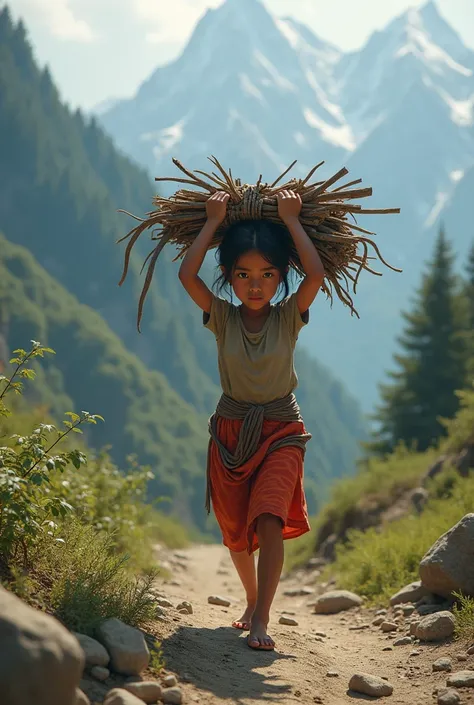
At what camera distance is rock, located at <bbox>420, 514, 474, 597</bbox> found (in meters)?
4.93

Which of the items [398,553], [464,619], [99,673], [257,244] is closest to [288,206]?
[257,244]

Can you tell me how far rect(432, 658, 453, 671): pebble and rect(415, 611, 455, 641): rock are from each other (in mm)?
448

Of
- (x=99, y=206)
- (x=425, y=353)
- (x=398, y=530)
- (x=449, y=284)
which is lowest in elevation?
(x=398, y=530)

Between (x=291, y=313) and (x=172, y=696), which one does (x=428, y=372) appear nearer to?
(x=291, y=313)

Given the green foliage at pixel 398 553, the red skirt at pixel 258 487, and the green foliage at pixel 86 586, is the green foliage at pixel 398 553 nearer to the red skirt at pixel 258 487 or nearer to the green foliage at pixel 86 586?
the red skirt at pixel 258 487

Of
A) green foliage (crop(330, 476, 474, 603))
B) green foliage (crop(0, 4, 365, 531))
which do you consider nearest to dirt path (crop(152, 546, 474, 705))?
green foliage (crop(330, 476, 474, 603))

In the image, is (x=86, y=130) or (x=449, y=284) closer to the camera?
(x=449, y=284)

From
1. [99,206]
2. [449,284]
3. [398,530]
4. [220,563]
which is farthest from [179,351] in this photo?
[398,530]

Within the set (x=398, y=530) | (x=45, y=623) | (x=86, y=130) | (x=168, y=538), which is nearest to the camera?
(x=45, y=623)

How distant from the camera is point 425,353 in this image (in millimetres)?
21094

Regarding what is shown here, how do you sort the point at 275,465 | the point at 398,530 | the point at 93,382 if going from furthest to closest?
the point at 93,382, the point at 398,530, the point at 275,465

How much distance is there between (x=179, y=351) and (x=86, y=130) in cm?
2752

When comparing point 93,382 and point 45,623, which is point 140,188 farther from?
point 45,623

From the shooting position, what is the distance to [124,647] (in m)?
3.38
